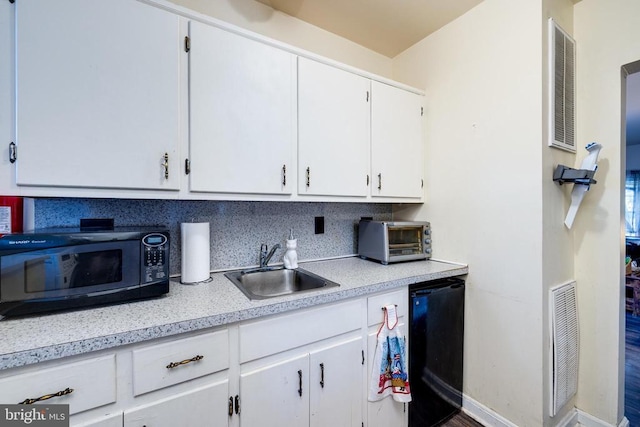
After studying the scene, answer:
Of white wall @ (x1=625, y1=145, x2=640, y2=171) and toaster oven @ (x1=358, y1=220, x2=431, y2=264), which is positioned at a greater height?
white wall @ (x1=625, y1=145, x2=640, y2=171)

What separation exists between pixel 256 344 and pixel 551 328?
1.60 meters

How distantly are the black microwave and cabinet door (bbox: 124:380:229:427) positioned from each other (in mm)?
404

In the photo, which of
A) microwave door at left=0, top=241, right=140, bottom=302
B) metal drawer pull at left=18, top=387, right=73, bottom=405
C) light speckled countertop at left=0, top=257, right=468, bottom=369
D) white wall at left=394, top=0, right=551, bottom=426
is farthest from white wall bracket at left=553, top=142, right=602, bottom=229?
metal drawer pull at left=18, top=387, right=73, bottom=405

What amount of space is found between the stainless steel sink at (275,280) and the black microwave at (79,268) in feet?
1.55

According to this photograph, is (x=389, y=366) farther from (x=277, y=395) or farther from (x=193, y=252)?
(x=193, y=252)

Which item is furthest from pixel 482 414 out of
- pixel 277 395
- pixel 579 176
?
pixel 579 176

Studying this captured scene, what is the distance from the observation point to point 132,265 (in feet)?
3.53

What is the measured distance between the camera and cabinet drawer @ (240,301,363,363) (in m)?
1.10

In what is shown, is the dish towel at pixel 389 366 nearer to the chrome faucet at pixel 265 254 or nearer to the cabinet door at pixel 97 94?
the chrome faucet at pixel 265 254

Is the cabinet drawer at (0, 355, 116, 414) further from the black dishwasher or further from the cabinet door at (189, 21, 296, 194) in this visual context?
the black dishwasher

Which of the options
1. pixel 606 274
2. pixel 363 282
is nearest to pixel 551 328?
pixel 606 274

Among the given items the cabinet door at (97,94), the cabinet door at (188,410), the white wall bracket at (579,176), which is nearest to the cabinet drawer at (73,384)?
the cabinet door at (188,410)

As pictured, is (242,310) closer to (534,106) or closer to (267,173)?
(267,173)

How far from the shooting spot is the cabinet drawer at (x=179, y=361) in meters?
0.90
